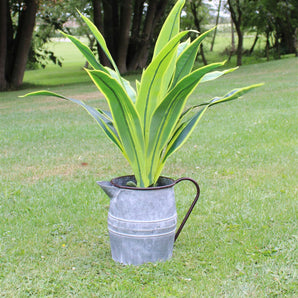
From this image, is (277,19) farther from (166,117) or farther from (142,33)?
(166,117)

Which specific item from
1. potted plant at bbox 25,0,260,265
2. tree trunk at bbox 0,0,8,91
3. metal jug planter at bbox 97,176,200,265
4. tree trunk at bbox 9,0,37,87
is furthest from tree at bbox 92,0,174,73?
metal jug planter at bbox 97,176,200,265

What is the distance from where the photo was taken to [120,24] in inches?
833

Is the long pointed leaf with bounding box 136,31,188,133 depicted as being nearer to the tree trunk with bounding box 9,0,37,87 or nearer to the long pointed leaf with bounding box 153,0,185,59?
the long pointed leaf with bounding box 153,0,185,59

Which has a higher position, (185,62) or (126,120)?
(185,62)

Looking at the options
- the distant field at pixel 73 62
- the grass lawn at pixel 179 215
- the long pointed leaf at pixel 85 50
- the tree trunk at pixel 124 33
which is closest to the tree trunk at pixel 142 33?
the tree trunk at pixel 124 33

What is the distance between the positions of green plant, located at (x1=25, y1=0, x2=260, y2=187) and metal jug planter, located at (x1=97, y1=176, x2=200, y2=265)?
205mm

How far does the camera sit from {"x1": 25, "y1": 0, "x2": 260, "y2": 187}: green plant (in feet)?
8.86

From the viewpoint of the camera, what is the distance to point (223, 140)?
685cm

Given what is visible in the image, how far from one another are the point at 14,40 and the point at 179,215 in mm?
16708

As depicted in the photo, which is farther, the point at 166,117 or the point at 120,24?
the point at 120,24

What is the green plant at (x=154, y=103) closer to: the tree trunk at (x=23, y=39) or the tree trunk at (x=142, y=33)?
the tree trunk at (x=23, y=39)

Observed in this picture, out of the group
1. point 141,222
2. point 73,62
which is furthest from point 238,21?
point 73,62

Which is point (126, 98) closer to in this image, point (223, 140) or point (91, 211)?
point (91, 211)

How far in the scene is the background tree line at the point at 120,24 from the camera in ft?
58.7
